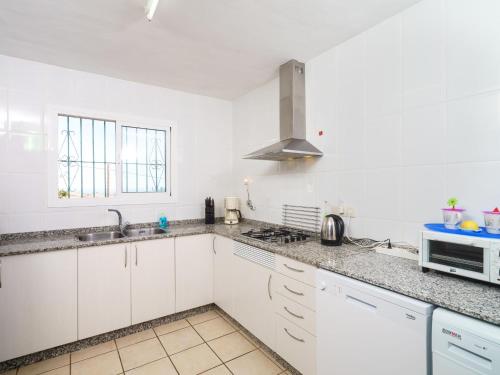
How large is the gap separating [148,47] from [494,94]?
228cm

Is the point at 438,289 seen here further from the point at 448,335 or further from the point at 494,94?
the point at 494,94

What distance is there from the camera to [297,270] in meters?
1.69

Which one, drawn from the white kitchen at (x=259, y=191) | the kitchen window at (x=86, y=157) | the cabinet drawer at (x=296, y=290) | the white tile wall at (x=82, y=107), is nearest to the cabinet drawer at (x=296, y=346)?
the white kitchen at (x=259, y=191)

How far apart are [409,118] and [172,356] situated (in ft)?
7.86

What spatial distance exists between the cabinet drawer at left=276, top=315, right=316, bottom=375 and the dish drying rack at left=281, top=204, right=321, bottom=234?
0.84 meters

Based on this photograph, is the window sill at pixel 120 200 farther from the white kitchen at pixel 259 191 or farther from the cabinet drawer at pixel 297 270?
the cabinet drawer at pixel 297 270

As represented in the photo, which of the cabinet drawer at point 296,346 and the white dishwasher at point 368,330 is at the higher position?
the white dishwasher at point 368,330

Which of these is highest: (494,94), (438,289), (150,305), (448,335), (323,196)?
(494,94)

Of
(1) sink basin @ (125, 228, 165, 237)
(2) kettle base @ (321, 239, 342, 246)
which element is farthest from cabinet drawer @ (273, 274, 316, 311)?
(1) sink basin @ (125, 228, 165, 237)

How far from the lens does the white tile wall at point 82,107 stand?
2.23m

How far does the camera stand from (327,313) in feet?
4.74

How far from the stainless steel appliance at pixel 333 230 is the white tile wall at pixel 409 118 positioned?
162mm

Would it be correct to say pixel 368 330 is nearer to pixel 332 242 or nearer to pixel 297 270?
pixel 297 270

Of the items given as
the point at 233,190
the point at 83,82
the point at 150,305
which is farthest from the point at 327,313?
the point at 83,82
